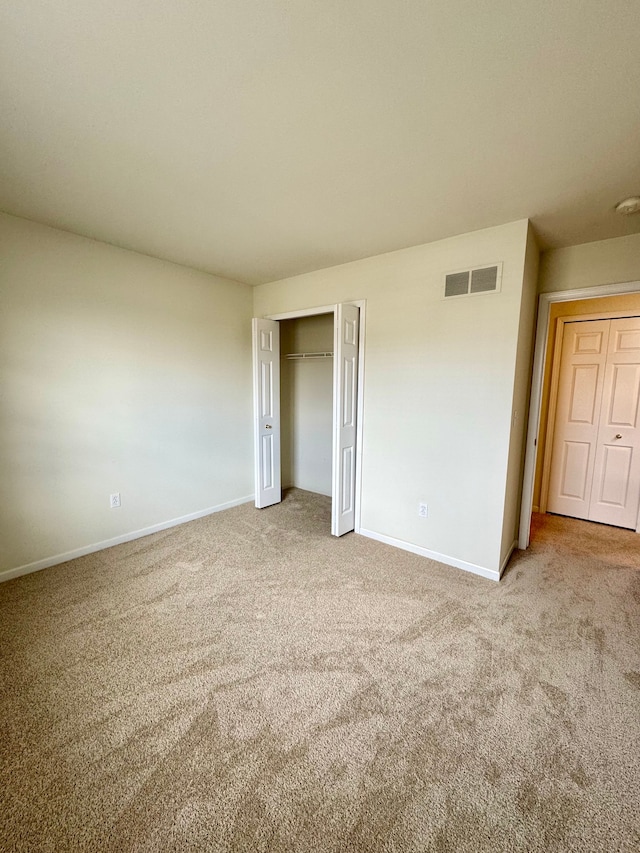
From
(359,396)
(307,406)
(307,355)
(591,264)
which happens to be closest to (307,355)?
(307,355)

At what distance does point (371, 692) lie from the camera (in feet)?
5.37

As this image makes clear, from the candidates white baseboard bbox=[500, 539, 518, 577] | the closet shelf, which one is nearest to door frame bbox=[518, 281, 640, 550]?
white baseboard bbox=[500, 539, 518, 577]

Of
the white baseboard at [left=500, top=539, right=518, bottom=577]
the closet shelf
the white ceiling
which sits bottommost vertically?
the white baseboard at [left=500, top=539, right=518, bottom=577]

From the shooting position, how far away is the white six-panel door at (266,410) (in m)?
3.83

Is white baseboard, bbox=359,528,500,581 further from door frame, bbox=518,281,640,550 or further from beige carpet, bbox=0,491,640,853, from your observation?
door frame, bbox=518,281,640,550

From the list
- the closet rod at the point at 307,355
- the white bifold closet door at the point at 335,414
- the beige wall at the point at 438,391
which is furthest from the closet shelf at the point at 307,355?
the beige wall at the point at 438,391

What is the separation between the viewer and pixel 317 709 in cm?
155

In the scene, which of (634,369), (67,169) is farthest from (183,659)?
(634,369)

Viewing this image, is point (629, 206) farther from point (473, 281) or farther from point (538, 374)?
point (538, 374)

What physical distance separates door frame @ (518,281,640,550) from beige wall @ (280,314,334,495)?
217cm

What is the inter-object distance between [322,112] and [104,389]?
2.58m

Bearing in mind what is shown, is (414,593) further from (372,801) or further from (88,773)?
(88,773)

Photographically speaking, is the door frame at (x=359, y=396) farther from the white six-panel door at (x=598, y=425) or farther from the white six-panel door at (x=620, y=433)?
the white six-panel door at (x=620, y=433)

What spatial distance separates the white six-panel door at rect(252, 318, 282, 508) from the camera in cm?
383
